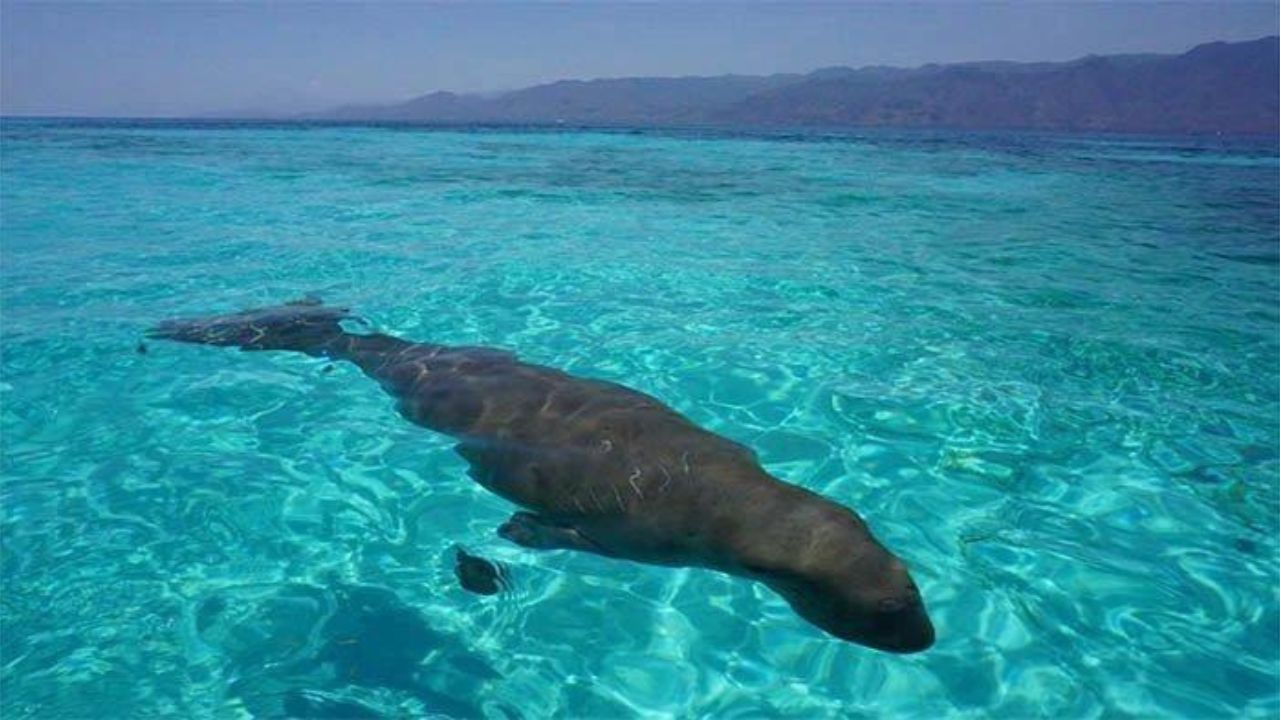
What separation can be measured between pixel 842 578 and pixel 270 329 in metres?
7.37

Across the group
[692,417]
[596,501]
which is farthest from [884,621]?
[692,417]

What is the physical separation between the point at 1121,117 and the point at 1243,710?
580ft

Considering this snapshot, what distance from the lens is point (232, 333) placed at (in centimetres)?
855

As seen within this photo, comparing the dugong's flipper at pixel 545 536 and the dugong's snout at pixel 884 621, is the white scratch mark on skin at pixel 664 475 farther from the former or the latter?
the dugong's snout at pixel 884 621

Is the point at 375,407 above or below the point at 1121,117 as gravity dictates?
below

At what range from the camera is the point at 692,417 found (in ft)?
22.4

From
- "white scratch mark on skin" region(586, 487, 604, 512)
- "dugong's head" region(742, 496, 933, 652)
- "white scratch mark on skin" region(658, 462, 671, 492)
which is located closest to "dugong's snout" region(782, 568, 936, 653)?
"dugong's head" region(742, 496, 933, 652)

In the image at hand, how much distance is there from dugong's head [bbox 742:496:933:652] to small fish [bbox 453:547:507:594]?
158cm

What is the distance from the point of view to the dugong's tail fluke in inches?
328

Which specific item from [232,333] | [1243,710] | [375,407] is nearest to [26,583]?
[375,407]

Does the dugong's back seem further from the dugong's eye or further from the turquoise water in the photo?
the dugong's eye

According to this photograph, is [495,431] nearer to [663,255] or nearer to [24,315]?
[24,315]

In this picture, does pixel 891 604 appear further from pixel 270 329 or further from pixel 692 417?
pixel 270 329

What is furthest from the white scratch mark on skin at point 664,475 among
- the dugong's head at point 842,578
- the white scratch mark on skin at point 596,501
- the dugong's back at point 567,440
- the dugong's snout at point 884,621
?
the dugong's snout at point 884,621
